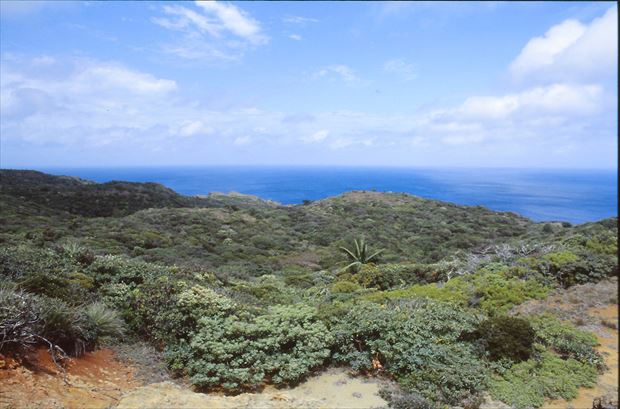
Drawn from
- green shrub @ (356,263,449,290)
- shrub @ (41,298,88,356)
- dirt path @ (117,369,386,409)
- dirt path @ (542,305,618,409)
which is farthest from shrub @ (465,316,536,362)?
green shrub @ (356,263,449,290)

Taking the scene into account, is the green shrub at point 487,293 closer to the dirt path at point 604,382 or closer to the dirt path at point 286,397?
the dirt path at point 604,382

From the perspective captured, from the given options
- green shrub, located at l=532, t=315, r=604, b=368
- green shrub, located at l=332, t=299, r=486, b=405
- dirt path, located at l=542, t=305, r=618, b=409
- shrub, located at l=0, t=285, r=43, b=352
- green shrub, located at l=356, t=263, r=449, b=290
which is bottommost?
green shrub, located at l=356, t=263, r=449, b=290

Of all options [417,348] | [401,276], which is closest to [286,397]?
[417,348]

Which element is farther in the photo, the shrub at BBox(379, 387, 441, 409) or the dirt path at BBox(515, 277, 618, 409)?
the dirt path at BBox(515, 277, 618, 409)

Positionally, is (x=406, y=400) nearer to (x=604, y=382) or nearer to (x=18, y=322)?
(x=604, y=382)

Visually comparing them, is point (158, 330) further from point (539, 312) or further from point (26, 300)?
point (539, 312)

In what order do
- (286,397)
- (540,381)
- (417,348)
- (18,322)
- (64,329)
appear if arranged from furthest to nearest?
(417,348), (540,381), (64,329), (286,397), (18,322)

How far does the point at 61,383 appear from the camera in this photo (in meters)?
5.49

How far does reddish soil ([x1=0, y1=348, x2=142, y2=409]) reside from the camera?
194 inches

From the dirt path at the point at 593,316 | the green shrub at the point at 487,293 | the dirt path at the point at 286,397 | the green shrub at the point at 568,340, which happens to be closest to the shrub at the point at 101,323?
the dirt path at the point at 286,397

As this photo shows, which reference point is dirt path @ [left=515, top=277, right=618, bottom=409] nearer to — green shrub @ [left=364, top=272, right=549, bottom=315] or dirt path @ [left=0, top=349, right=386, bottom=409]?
green shrub @ [left=364, top=272, right=549, bottom=315]

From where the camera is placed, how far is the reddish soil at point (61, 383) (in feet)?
16.2

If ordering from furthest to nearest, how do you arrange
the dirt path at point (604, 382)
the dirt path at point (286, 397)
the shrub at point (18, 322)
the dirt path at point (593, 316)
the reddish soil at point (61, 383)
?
the dirt path at point (593, 316), the dirt path at point (604, 382), the shrub at point (18, 322), the dirt path at point (286, 397), the reddish soil at point (61, 383)

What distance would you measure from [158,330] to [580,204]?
469ft
